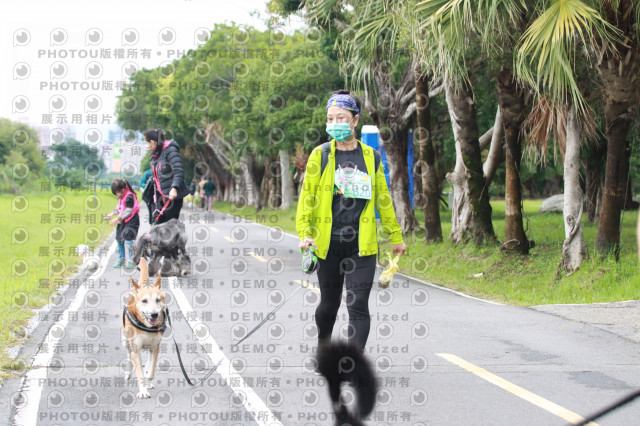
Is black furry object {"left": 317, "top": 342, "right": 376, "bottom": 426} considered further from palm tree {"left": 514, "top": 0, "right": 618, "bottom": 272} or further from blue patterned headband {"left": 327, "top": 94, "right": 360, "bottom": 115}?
palm tree {"left": 514, "top": 0, "right": 618, "bottom": 272}

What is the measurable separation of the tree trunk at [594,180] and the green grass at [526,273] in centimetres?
526

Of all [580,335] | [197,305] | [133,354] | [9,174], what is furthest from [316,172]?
[9,174]

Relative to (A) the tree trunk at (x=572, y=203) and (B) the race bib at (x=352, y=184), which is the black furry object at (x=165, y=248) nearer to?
(A) the tree trunk at (x=572, y=203)

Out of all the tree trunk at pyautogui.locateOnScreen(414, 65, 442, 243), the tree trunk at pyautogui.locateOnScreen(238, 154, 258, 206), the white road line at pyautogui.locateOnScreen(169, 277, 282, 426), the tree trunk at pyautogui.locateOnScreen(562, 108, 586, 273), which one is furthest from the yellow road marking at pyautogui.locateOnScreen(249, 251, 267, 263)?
the tree trunk at pyautogui.locateOnScreen(238, 154, 258, 206)

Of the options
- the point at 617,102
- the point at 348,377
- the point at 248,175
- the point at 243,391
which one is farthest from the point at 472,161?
the point at 248,175

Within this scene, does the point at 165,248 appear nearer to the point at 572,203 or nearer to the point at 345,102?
the point at 572,203

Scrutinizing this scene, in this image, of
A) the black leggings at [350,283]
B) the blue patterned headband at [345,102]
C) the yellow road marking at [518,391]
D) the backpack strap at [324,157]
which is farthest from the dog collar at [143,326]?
the yellow road marking at [518,391]

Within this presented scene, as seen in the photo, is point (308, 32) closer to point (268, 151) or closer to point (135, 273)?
point (135, 273)

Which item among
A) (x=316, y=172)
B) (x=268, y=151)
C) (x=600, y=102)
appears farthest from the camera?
(x=268, y=151)

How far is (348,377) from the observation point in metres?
5.27

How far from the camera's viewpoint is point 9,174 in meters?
59.9

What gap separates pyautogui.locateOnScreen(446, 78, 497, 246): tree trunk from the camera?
1745 cm

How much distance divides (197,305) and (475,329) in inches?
150

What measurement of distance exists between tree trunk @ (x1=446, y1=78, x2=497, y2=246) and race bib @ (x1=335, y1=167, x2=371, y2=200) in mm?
11820
